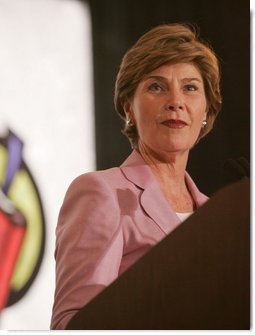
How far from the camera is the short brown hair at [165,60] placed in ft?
6.35

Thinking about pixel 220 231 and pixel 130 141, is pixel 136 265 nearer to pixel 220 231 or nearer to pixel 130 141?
pixel 220 231

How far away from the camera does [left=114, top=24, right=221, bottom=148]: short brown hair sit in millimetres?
1937

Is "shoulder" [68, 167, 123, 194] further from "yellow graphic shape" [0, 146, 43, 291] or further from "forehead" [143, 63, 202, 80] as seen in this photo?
"forehead" [143, 63, 202, 80]

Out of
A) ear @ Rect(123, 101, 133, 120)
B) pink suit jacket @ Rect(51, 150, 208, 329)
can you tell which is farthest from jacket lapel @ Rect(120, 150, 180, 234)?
ear @ Rect(123, 101, 133, 120)

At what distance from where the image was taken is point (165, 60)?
6.34ft

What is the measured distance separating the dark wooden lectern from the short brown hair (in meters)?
0.48

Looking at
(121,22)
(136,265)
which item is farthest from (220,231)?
(121,22)

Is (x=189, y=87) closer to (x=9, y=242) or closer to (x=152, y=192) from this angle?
(x=152, y=192)

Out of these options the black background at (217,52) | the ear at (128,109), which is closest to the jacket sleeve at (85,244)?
the black background at (217,52)

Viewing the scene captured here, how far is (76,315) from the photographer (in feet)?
5.28

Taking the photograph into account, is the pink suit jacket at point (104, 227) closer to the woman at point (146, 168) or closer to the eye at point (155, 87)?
the woman at point (146, 168)

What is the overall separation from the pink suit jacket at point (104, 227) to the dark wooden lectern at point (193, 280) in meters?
0.14

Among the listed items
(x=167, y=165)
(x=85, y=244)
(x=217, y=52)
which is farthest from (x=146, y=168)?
(x=217, y=52)

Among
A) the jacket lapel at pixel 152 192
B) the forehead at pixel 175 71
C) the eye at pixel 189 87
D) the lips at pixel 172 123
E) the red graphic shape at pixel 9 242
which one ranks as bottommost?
the red graphic shape at pixel 9 242
